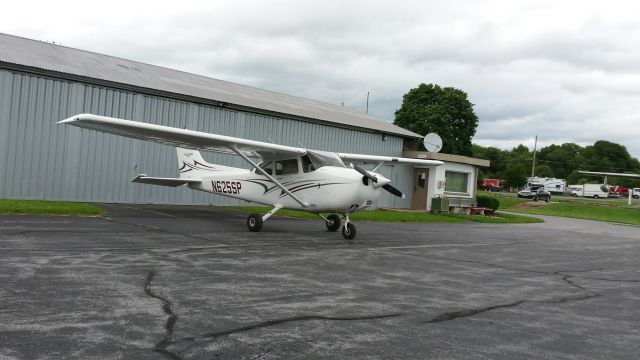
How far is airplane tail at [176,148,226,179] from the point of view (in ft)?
58.2

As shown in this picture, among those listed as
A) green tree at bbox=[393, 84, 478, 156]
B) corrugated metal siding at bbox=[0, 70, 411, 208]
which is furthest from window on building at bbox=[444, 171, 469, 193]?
green tree at bbox=[393, 84, 478, 156]

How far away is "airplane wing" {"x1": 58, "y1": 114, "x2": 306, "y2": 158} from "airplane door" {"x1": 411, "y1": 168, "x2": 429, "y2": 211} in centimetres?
1742

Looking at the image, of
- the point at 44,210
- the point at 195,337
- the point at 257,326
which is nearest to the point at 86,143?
the point at 44,210

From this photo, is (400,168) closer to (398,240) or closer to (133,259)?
(398,240)

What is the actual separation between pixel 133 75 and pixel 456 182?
19.8m

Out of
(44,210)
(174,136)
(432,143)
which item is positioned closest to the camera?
(174,136)

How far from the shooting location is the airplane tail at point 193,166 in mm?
17736

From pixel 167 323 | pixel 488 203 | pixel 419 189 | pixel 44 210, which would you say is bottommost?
pixel 167 323

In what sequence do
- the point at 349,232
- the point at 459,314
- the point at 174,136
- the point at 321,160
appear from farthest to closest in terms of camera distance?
the point at 321,160 < the point at 349,232 < the point at 174,136 < the point at 459,314

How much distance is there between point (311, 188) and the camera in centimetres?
1450

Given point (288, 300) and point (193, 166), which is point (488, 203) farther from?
point (288, 300)

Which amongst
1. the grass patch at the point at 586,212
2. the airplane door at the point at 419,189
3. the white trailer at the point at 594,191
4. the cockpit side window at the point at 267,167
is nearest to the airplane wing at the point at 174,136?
the cockpit side window at the point at 267,167

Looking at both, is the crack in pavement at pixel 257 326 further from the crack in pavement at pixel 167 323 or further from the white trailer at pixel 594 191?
the white trailer at pixel 594 191

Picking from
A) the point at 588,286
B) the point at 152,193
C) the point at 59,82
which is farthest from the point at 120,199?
the point at 588,286
